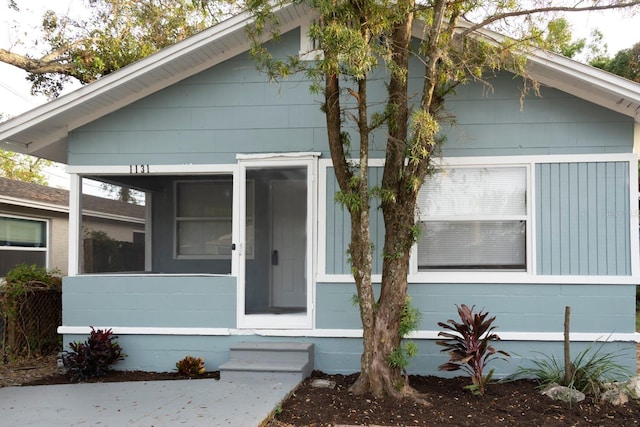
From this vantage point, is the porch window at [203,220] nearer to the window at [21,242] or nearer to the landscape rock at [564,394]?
the window at [21,242]

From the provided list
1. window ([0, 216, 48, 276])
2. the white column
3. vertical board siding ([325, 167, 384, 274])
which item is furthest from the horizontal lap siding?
window ([0, 216, 48, 276])

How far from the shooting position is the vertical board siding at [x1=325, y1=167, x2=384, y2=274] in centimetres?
686

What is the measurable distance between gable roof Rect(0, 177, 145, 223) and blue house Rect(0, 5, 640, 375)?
1251mm

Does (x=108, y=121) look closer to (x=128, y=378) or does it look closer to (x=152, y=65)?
(x=152, y=65)

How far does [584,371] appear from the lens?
5965mm

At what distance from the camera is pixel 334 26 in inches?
195

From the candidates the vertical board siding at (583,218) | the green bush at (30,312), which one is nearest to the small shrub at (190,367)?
the green bush at (30,312)

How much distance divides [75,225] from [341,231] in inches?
133

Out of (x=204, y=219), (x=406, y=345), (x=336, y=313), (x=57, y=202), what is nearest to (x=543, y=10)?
(x=406, y=345)

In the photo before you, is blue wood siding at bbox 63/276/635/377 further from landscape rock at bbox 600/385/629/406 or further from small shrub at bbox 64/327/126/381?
landscape rock at bbox 600/385/629/406

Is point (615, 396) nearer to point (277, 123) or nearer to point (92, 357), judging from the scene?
point (277, 123)

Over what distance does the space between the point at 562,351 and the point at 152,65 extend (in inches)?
228

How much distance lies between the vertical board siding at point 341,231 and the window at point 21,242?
7.45m

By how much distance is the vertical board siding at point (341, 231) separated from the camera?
6855 millimetres
